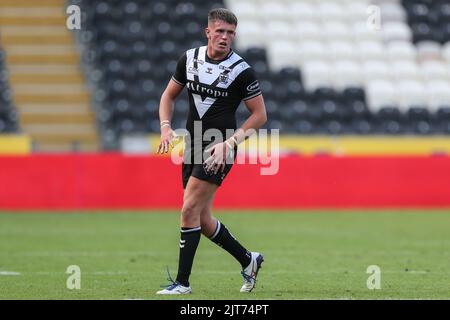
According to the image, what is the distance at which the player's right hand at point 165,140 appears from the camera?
28.9ft

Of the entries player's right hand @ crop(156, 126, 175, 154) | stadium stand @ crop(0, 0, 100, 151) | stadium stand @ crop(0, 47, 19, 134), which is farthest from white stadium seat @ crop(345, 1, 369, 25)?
player's right hand @ crop(156, 126, 175, 154)

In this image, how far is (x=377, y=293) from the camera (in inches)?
353

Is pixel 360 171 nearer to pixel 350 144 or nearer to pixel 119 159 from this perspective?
pixel 350 144

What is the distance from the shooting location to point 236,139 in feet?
29.0

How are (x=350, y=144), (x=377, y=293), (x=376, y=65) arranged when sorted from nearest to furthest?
1. (x=377, y=293)
2. (x=350, y=144)
3. (x=376, y=65)

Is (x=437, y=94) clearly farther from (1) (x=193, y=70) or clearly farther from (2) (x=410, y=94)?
(1) (x=193, y=70)

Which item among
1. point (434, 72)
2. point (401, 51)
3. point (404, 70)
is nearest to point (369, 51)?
point (401, 51)

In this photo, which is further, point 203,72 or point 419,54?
point 419,54

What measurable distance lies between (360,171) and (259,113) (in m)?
11.5

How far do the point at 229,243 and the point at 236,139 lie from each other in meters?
1.03

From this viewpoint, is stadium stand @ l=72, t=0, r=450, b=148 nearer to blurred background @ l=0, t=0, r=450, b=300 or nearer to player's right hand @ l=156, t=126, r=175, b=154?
blurred background @ l=0, t=0, r=450, b=300

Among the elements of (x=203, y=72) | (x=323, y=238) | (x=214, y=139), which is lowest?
(x=323, y=238)
